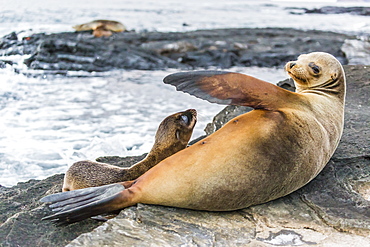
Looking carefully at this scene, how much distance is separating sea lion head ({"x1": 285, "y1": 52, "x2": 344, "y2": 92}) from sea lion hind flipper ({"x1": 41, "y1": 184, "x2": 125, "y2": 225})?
63.4 inches

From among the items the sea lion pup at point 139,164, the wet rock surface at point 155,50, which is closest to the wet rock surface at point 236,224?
the sea lion pup at point 139,164

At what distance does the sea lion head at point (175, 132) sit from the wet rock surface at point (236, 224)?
71 centimetres

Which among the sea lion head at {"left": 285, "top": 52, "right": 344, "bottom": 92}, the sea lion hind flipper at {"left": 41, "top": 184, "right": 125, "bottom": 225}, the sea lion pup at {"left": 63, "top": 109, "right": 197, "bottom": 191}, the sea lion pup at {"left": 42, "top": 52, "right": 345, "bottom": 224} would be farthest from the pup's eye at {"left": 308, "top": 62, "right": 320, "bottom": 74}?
the sea lion hind flipper at {"left": 41, "top": 184, "right": 125, "bottom": 225}

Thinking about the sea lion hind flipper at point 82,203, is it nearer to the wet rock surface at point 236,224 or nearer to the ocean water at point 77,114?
the wet rock surface at point 236,224

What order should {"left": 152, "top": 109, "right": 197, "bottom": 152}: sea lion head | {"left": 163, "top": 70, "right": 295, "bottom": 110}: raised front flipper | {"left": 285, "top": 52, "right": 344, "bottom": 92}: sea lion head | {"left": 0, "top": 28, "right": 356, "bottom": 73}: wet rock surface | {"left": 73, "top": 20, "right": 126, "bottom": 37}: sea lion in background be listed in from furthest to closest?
{"left": 73, "top": 20, "right": 126, "bottom": 37}: sea lion in background < {"left": 0, "top": 28, "right": 356, "bottom": 73}: wet rock surface < {"left": 285, "top": 52, "right": 344, "bottom": 92}: sea lion head < {"left": 152, "top": 109, "right": 197, "bottom": 152}: sea lion head < {"left": 163, "top": 70, "right": 295, "bottom": 110}: raised front flipper

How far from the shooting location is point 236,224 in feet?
8.93

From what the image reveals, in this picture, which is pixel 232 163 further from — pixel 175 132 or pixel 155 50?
pixel 155 50

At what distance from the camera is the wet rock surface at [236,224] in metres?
2.51

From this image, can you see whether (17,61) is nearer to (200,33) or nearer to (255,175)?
(200,33)

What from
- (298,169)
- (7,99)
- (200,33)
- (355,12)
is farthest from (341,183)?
(355,12)

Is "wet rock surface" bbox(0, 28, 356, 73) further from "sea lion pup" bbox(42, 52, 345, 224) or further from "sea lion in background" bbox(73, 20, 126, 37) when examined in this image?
"sea lion pup" bbox(42, 52, 345, 224)

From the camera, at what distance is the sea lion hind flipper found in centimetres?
266

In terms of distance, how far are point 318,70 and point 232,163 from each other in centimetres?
122

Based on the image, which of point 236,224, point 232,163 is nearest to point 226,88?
point 232,163
